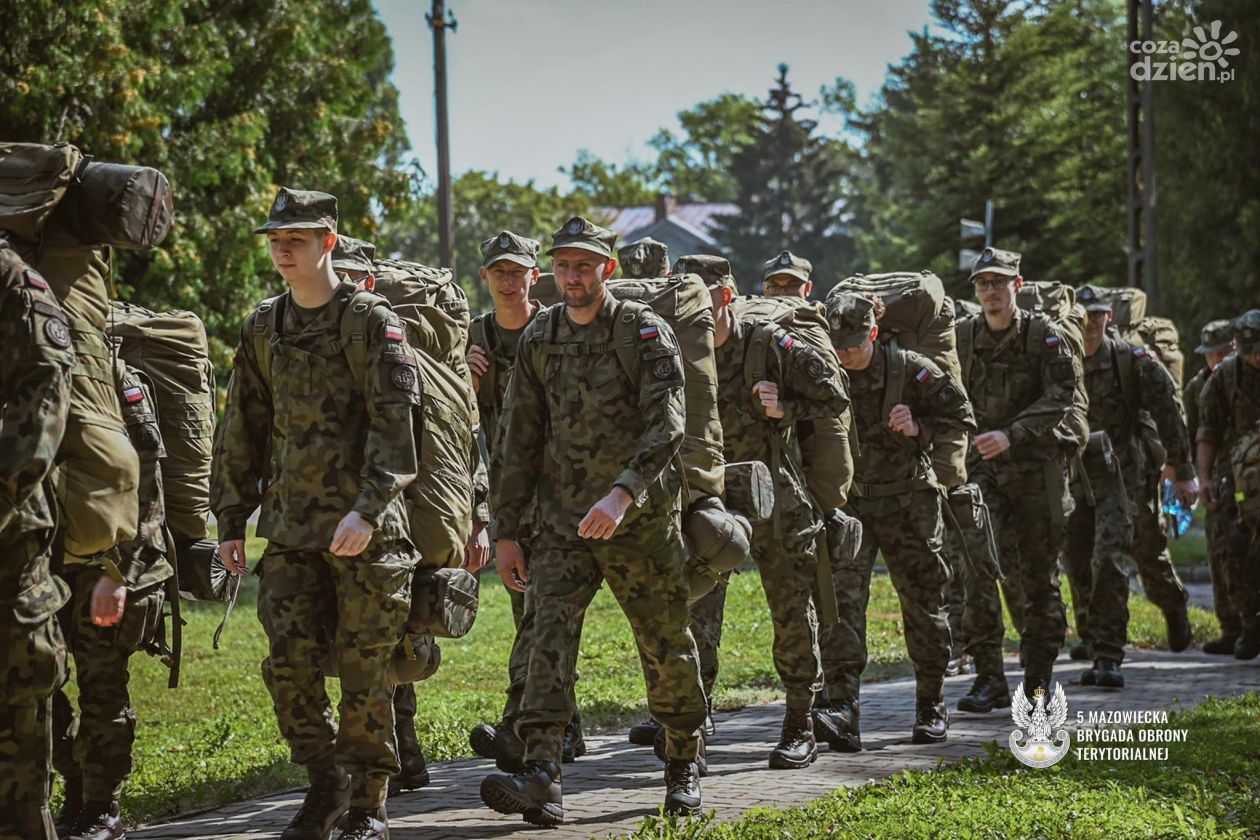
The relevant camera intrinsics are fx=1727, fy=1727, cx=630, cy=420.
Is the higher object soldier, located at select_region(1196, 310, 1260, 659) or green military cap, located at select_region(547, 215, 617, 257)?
green military cap, located at select_region(547, 215, 617, 257)

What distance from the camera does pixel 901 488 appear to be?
10.2 m

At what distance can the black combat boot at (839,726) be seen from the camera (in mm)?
9617

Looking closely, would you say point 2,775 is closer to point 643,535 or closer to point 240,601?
point 643,535

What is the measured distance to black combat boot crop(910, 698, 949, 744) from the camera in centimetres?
995

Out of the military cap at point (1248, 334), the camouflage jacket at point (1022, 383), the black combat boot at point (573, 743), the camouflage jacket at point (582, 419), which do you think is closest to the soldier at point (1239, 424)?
the military cap at point (1248, 334)

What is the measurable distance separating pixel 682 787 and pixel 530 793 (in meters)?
0.78

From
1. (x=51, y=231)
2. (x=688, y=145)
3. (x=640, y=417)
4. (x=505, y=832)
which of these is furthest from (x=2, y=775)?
(x=688, y=145)

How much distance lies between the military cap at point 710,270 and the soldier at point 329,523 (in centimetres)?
269

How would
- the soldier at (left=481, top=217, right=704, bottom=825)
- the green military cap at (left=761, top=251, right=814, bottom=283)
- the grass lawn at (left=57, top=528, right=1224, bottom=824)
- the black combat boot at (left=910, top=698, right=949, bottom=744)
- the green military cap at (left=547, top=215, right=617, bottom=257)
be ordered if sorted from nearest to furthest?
the soldier at (left=481, top=217, right=704, bottom=825), the green military cap at (left=547, top=215, right=617, bottom=257), the grass lawn at (left=57, top=528, right=1224, bottom=824), the black combat boot at (left=910, top=698, right=949, bottom=744), the green military cap at (left=761, top=251, right=814, bottom=283)

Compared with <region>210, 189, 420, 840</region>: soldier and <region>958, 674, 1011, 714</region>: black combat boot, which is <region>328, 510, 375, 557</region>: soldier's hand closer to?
<region>210, 189, 420, 840</region>: soldier

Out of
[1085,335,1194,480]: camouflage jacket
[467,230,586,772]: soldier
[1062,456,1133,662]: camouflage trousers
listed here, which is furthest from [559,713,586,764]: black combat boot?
[1085,335,1194,480]: camouflage jacket

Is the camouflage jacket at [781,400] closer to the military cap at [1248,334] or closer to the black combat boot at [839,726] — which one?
the black combat boot at [839,726]

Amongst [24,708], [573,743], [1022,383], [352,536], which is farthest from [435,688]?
[24,708]

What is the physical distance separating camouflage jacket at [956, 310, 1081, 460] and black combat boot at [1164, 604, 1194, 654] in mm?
3895
